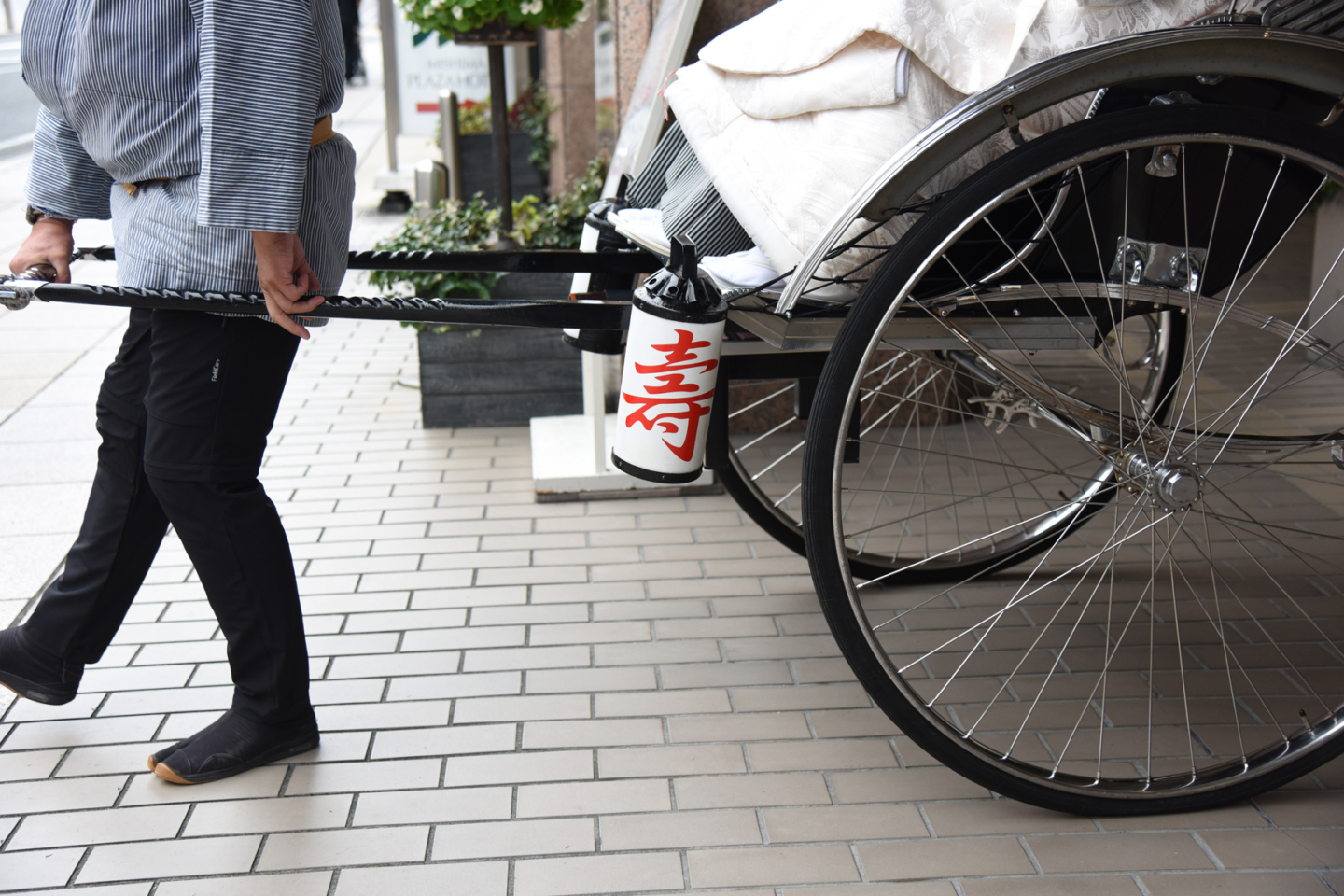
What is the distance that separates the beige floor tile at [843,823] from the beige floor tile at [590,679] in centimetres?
52

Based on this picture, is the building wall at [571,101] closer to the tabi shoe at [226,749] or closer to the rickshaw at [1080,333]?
the rickshaw at [1080,333]

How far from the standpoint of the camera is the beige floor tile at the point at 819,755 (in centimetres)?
216

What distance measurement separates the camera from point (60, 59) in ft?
6.01

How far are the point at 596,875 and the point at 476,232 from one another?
2929mm

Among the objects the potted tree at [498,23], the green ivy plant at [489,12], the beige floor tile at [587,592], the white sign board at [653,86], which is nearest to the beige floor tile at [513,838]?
the beige floor tile at [587,592]

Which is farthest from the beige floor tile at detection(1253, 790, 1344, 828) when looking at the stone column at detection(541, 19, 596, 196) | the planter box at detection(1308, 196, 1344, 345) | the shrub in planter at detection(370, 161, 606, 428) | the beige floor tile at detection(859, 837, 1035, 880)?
the stone column at detection(541, 19, 596, 196)

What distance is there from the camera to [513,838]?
1.97 metres

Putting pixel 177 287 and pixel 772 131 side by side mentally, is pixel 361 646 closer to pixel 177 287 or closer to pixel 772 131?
pixel 177 287

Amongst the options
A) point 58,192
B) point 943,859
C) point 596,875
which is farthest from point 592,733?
point 58,192

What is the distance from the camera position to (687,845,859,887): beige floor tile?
6.11 ft

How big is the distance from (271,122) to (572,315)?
22.8 inches

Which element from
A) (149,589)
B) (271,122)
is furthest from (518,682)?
(271,122)

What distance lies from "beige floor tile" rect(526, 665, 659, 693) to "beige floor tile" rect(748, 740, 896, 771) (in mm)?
338

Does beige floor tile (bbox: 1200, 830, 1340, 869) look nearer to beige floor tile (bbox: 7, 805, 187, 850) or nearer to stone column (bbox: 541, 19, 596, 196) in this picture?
beige floor tile (bbox: 7, 805, 187, 850)
